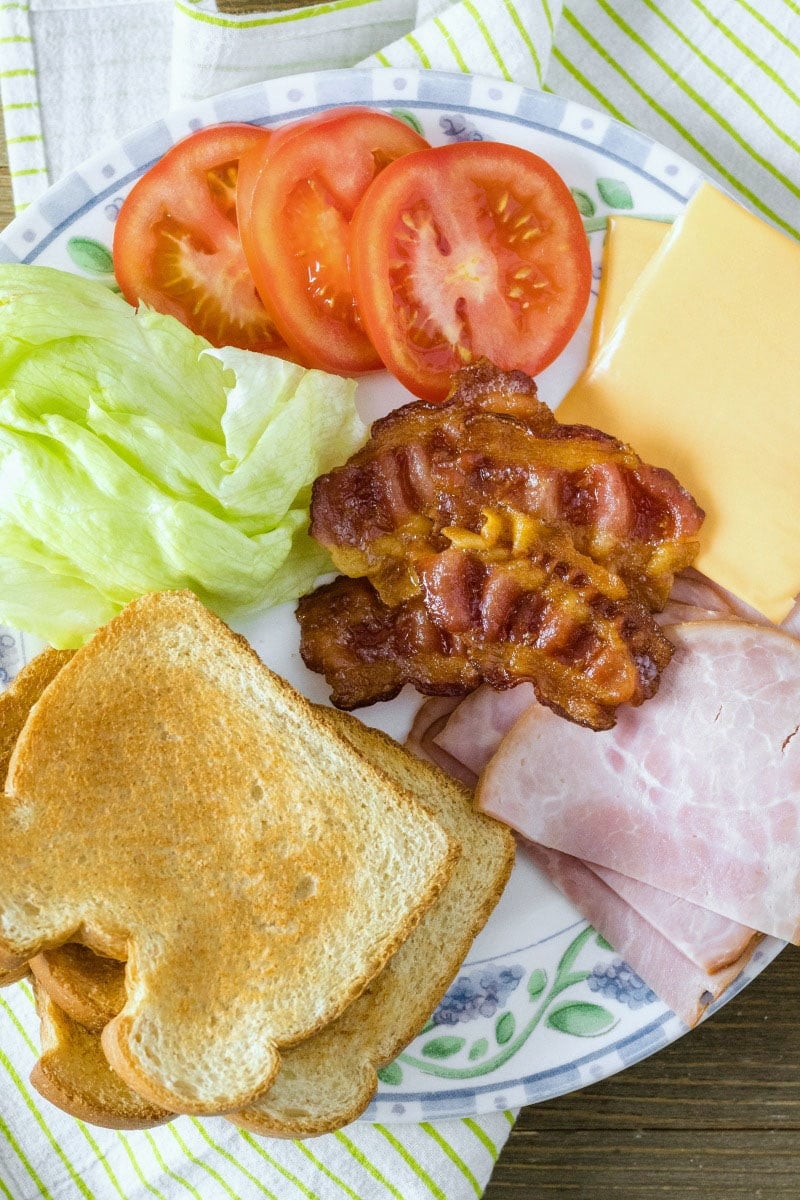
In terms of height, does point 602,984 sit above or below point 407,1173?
above

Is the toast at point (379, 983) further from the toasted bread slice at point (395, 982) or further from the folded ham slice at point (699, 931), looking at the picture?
the folded ham slice at point (699, 931)

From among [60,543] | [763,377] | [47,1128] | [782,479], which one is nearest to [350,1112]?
[47,1128]

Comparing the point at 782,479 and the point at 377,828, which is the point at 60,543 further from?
the point at 782,479

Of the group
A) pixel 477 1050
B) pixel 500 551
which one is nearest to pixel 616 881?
pixel 477 1050

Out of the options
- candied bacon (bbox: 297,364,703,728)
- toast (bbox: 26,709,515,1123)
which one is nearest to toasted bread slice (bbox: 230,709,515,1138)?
toast (bbox: 26,709,515,1123)

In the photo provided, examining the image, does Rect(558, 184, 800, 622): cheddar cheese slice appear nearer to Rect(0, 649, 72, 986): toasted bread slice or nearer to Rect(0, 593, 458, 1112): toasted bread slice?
Rect(0, 593, 458, 1112): toasted bread slice
